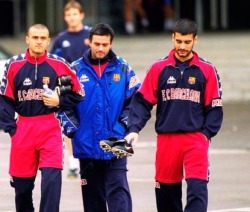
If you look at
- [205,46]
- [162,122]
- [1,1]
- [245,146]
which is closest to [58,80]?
[162,122]

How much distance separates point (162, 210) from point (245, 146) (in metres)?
7.62

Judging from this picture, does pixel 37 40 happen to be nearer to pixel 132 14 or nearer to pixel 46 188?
pixel 46 188

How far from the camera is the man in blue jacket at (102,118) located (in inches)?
400

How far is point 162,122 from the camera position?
9.64 meters

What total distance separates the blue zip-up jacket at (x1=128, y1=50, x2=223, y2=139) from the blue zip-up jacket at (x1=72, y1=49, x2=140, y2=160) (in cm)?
60

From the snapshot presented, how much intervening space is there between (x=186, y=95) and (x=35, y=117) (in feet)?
4.87

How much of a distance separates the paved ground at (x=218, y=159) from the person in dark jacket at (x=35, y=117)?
1.90 metres

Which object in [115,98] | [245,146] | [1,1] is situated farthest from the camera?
[1,1]

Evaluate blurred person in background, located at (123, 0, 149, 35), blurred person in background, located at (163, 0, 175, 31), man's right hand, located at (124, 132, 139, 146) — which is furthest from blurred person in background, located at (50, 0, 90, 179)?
blurred person in background, located at (163, 0, 175, 31)

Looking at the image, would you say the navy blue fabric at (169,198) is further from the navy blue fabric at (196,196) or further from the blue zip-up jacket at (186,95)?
the blue zip-up jacket at (186,95)

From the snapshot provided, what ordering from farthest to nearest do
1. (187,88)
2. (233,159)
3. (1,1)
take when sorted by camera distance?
(1,1), (233,159), (187,88)

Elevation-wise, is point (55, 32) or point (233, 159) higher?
point (55, 32)

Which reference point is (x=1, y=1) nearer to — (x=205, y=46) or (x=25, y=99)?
(x=205, y=46)

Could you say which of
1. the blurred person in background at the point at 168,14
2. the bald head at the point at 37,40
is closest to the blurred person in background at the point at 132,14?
the blurred person in background at the point at 168,14
